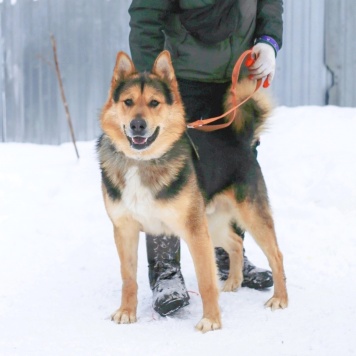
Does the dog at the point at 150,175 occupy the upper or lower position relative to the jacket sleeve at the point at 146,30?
lower

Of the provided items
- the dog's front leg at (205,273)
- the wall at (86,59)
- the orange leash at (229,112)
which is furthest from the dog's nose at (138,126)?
the wall at (86,59)

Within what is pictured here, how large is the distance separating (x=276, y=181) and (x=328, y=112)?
51.5 inches

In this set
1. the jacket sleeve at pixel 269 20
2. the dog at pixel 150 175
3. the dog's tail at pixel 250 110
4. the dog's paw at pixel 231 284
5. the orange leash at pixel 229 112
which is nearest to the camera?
the dog at pixel 150 175

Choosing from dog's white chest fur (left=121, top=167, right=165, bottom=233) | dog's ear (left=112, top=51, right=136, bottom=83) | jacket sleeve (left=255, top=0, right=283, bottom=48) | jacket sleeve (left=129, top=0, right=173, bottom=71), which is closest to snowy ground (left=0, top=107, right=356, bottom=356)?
dog's white chest fur (left=121, top=167, right=165, bottom=233)

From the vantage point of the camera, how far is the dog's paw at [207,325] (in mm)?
3100

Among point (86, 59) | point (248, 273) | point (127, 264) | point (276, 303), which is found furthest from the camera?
point (86, 59)

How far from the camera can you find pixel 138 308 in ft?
11.5

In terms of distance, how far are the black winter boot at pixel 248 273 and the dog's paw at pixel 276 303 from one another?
34 cm

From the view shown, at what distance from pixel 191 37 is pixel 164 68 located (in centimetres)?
44

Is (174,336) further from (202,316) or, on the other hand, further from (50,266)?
(50,266)

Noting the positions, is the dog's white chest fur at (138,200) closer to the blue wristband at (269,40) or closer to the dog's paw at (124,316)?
the dog's paw at (124,316)

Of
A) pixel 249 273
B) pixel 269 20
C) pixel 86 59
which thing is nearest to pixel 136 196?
pixel 249 273

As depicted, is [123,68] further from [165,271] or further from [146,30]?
[165,271]

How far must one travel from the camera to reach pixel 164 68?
318cm
